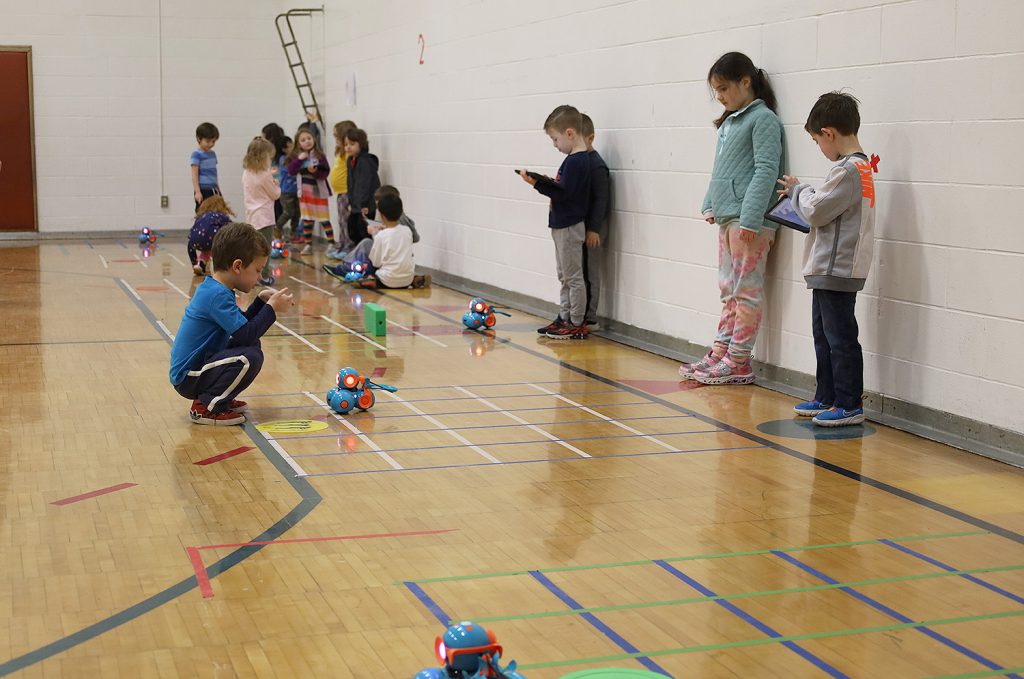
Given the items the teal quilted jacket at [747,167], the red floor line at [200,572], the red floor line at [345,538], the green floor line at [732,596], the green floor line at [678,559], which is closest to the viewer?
the green floor line at [732,596]

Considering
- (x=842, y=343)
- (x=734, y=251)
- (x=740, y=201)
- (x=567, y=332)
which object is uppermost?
(x=740, y=201)

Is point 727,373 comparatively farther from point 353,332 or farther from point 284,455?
point 353,332

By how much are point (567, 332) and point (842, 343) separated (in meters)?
2.65

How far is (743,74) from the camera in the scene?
5758 mm

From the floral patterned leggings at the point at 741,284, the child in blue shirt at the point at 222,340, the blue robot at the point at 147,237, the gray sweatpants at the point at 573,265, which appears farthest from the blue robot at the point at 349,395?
the blue robot at the point at 147,237

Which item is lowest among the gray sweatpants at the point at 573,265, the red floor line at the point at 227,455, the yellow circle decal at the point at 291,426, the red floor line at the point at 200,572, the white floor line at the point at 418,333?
the red floor line at the point at 200,572

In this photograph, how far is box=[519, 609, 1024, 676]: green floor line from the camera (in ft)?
8.75

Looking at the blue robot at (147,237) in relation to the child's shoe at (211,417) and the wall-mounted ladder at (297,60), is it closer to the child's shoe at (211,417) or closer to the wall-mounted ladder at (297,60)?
the wall-mounted ladder at (297,60)

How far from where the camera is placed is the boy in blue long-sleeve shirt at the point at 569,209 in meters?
7.22

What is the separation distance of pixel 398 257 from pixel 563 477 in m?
5.62

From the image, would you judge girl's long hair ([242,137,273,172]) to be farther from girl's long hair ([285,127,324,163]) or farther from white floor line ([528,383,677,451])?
white floor line ([528,383,677,451])

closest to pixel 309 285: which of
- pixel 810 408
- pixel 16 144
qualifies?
pixel 810 408

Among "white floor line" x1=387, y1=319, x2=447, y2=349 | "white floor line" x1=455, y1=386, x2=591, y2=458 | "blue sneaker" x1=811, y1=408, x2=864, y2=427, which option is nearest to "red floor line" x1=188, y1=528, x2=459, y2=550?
"white floor line" x1=455, y1=386, x2=591, y2=458

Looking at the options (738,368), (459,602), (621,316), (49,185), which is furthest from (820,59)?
(49,185)
